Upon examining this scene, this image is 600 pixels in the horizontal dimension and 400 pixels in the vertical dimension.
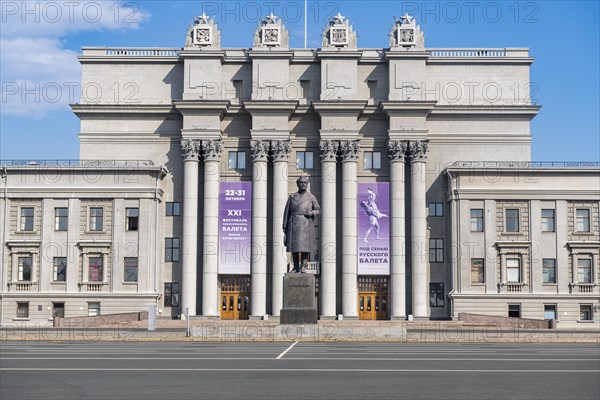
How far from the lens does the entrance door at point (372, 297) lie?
79.1 metres

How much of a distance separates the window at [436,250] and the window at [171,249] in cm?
2217

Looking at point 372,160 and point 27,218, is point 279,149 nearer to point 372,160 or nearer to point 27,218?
point 372,160

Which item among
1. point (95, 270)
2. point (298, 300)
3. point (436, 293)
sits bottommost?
point (436, 293)

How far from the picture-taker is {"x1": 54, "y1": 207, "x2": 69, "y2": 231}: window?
7588 cm

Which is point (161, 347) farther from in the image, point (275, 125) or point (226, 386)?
point (275, 125)

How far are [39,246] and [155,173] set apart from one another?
11.3 metres

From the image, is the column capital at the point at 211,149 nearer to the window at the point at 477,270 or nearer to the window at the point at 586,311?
the window at the point at 477,270

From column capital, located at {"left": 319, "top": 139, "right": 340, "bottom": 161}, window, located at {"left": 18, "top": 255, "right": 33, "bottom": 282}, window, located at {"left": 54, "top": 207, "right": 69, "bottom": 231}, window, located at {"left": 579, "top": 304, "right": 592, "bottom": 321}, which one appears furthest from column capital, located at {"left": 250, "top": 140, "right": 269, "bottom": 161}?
window, located at {"left": 579, "top": 304, "right": 592, "bottom": 321}

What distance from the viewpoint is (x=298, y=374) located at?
21984 millimetres

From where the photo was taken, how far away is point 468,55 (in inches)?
3275

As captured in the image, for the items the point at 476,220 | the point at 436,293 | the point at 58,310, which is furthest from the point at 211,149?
the point at 476,220

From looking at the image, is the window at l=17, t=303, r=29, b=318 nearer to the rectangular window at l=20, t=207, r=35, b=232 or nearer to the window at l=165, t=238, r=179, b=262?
the rectangular window at l=20, t=207, r=35, b=232

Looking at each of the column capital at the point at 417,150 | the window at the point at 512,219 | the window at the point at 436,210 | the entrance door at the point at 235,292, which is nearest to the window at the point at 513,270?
the window at the point at 512,219

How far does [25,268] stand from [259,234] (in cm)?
1962
